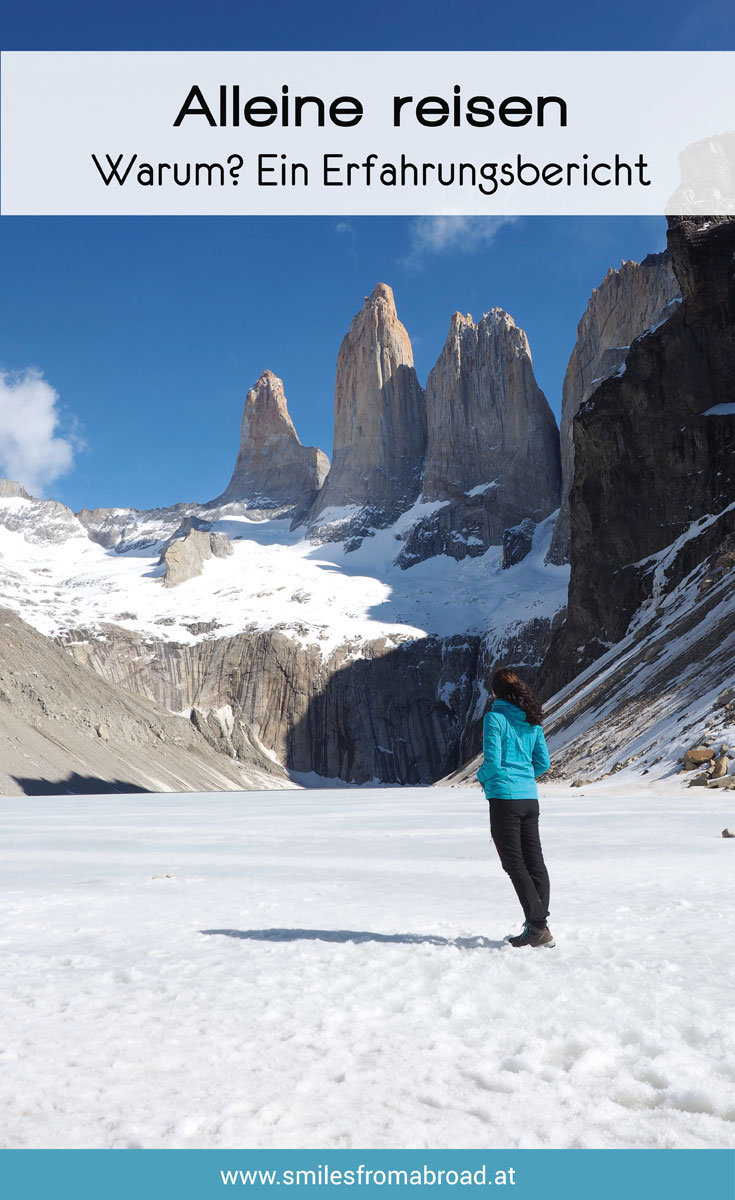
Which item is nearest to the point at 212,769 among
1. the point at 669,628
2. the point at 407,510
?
the point at 669,628

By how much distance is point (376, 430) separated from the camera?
182 m

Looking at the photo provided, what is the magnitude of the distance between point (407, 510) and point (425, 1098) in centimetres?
17403

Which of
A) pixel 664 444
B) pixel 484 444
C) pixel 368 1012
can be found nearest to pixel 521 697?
pixel 368 1012

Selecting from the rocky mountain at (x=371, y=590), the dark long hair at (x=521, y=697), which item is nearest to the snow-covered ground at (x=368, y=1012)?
the dark long hair at (x=521, y=697)

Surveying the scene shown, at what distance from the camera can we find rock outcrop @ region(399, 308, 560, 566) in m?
160

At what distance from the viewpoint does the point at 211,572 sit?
509 feet

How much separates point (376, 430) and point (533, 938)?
180009mm

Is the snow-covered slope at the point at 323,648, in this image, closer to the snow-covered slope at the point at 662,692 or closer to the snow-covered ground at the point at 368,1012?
the snow-covered slope at the point at 662,692

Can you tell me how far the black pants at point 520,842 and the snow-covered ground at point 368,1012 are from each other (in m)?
0.42

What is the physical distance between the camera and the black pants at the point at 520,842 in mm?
5891

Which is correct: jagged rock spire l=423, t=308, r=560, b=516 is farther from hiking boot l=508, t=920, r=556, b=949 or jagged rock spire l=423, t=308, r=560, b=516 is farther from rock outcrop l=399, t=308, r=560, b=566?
hiking boot l=508, t=920, r=556, b=949

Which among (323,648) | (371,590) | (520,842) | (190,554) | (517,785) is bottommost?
(520,842)

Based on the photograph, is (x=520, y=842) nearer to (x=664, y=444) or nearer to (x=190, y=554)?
(x=664, y=444)
